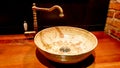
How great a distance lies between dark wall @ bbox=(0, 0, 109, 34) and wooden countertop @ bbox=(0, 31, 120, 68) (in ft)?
0.36

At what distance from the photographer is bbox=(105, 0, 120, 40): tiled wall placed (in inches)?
45.5

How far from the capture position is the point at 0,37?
1.17 metres

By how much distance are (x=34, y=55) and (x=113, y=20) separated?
68 centimetres

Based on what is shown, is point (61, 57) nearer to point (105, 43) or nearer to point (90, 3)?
point (105, 43)

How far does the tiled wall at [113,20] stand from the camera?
1.16 metres

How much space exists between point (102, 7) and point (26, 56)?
725 mm

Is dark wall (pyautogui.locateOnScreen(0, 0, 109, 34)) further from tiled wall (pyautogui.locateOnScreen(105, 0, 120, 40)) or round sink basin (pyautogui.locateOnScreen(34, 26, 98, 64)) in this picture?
round sink basin (pyautogui.locateOnScreen(34, 26, 98, 64))

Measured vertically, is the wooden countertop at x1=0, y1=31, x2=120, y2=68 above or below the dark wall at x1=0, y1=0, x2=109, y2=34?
below

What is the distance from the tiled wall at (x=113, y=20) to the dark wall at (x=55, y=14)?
0.04 meters

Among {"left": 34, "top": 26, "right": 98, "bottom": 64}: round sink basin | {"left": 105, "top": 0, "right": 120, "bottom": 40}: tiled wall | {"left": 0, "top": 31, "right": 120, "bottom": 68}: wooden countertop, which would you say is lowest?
{"left": 0, "top": 31, "right": 120, "bottom": 68}: wooden countertop

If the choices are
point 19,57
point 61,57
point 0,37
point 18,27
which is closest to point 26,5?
point 18,27

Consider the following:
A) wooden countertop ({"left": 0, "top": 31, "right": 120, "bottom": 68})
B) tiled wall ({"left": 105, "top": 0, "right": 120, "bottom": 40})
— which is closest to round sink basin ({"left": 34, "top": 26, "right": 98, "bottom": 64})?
wooden countertop ({"left": 0, "top": 31, "right": 120, "bottom": 68})

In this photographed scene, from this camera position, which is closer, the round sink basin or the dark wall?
the round sink basin

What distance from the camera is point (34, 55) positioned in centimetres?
95
